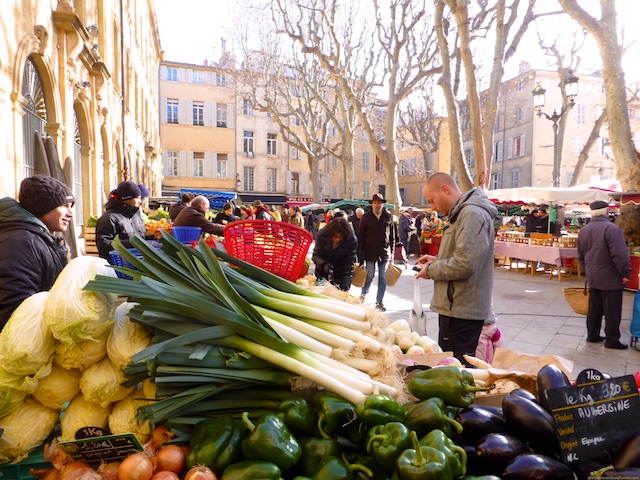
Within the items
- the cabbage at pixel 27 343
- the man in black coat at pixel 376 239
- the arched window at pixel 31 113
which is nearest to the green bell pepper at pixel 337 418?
the cabbage at pixel 27 343

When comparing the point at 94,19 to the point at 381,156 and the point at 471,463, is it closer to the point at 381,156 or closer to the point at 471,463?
the point at 381,156

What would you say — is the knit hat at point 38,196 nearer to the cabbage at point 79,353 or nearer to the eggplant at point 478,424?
the cabbage at point 79,353

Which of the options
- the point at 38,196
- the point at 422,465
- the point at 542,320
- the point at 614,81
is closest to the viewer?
the point at 422,465

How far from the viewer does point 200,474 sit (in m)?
1.38

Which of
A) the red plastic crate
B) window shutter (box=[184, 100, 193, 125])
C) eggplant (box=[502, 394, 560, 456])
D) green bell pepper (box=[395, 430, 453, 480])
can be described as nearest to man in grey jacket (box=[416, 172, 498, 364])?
the red plastic crate

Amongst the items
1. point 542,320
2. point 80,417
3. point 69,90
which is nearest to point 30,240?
point 80,417

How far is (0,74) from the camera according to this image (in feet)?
20.9

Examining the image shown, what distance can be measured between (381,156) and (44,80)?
39.1ft

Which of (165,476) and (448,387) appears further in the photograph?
(448,387)

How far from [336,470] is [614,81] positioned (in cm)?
1185

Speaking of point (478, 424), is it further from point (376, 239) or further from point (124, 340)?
point (376, 239)

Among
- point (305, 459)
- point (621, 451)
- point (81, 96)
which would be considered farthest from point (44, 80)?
point (621, 451)

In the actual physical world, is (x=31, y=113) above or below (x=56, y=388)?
above

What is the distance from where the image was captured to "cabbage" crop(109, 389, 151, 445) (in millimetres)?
1632
